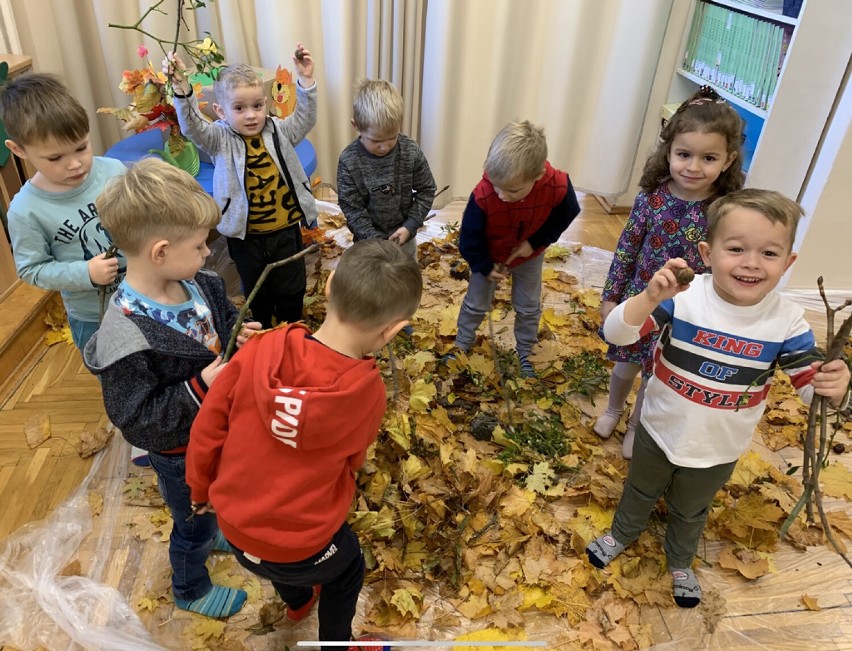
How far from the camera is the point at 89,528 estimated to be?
6.97 feet

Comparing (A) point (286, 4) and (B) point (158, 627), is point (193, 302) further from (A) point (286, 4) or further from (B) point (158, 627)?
(A) point (286, 4)

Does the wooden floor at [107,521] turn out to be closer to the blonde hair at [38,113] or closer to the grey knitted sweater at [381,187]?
the blonde hair at [38,113]

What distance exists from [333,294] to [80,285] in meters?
1.01

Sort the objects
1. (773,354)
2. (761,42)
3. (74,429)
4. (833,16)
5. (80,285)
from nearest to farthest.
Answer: (773,354) < (80,285) < (74,429) < (833,16) < (761,42)

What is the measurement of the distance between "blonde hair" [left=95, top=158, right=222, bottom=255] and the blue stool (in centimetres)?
151

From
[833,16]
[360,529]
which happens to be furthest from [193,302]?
[833,16]

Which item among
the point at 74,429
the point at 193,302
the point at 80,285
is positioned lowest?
the point at 74,429

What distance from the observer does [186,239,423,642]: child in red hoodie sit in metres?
1.21

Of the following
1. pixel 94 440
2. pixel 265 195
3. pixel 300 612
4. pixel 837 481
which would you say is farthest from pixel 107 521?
pixel 837 481

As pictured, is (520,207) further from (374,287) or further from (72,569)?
(72,569)

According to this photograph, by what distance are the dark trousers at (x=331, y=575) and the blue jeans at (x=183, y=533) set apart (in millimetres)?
266

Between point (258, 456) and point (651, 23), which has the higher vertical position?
point (651, 23)

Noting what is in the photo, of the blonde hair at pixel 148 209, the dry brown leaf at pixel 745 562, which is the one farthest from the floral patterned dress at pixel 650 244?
the blonde hair at pixel 148 209

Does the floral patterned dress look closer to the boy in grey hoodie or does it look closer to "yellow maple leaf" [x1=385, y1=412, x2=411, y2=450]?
"yellow maple leaf" [x1=385, y1=412, x2=411, y2=450]
